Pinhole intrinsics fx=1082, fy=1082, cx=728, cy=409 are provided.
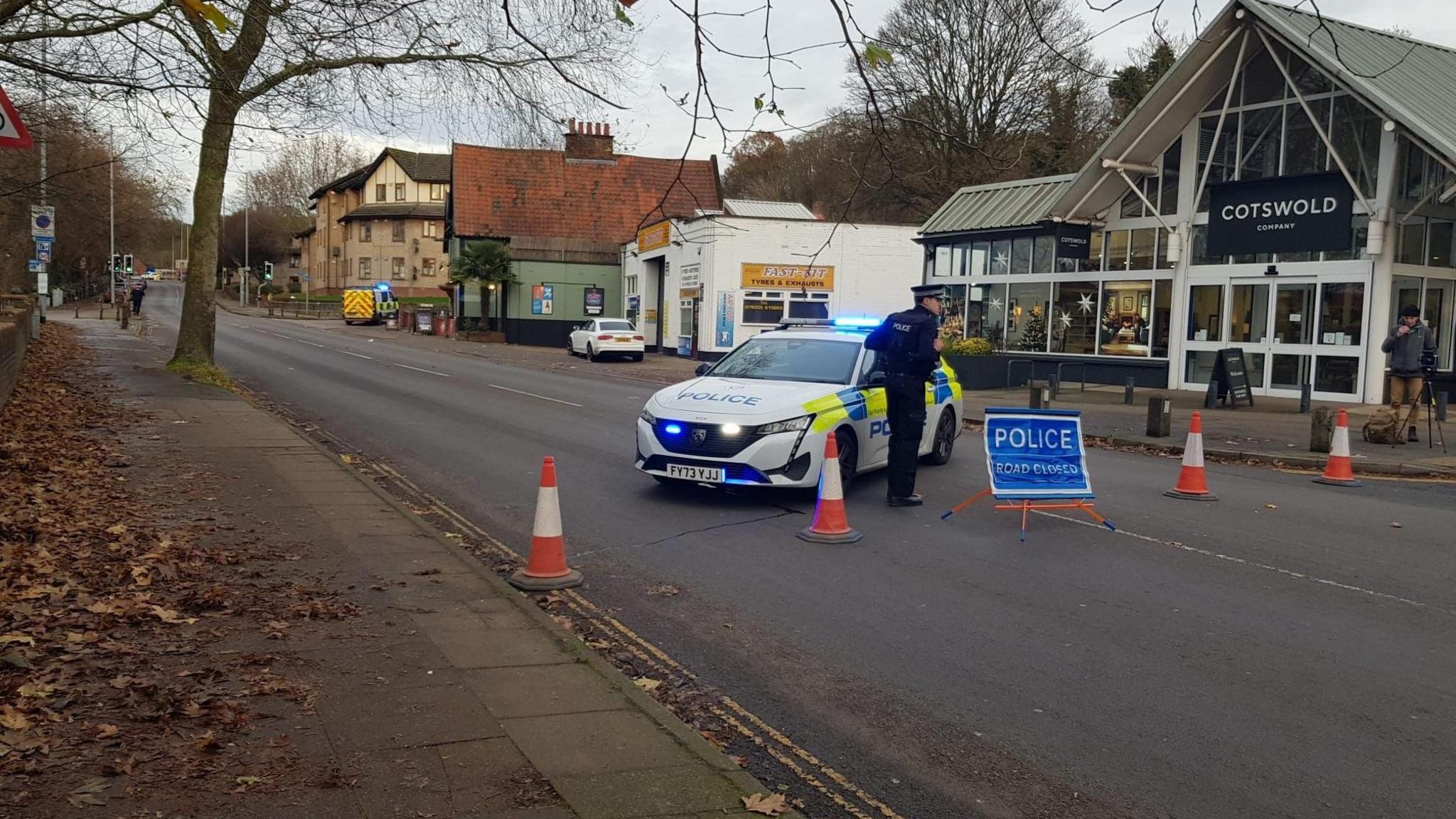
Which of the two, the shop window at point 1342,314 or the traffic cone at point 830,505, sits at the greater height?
the shop window at point 1342,314

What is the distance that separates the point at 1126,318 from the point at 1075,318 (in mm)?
1425

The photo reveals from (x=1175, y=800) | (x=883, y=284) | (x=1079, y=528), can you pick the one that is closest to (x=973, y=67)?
(x=883, y=284)

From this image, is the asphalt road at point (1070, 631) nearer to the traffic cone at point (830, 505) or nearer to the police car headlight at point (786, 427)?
the traffic cone at point (830, 505)

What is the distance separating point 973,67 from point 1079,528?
33451 mm

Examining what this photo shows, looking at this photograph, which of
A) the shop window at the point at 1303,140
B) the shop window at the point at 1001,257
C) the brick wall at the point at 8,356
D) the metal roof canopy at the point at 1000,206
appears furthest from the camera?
the shop window at the point at 1001,257

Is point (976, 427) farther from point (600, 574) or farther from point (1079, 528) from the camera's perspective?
point (600, 574)

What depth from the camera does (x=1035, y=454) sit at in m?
8.97

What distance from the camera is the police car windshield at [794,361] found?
10.4 meters

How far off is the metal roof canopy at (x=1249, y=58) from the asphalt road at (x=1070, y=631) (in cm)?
1039

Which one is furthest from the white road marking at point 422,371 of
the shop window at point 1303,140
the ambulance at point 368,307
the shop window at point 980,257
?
the ambulance at point 368,307

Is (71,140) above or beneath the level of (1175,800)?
above

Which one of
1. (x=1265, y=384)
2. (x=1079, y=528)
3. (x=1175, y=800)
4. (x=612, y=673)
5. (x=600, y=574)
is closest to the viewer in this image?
(x=1175, y=800)

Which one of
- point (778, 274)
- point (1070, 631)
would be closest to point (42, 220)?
point (1070, 631)

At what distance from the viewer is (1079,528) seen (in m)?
8.92
